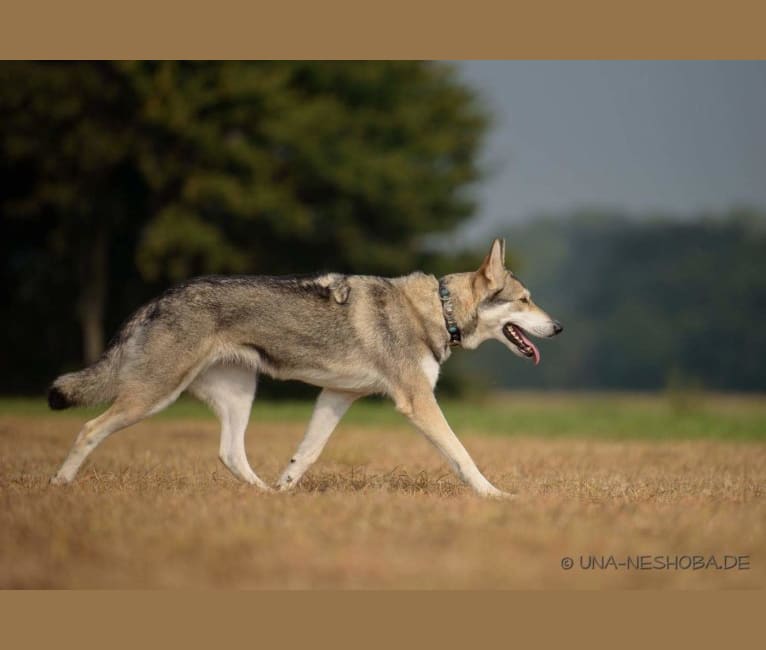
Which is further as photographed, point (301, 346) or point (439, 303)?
point (439, 303)

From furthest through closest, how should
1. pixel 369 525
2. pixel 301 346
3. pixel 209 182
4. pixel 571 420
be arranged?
pixel 209 182 → pixel 571 420 → pixel 301 346 → pixel 369 525

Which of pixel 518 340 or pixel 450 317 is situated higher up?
pixel 450 317

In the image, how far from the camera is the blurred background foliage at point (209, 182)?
80.5 feet

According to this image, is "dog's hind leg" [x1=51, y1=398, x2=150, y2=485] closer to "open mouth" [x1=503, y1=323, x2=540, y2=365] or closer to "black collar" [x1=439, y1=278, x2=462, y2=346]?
"black collar" [x1=439, y1=278, x2=462, y2=346]

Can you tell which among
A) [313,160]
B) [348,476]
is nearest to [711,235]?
[313,160]

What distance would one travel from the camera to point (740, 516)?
6488mm

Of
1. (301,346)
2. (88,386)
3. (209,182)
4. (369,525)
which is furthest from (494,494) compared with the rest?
(209,182)

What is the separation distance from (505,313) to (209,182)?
59.1 ft

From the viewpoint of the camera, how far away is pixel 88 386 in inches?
313

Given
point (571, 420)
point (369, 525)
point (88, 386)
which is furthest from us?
point (571, 420)

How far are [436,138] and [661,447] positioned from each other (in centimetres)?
1877

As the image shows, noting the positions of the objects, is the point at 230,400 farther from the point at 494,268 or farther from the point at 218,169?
the point at 218,169

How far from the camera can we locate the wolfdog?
782cm

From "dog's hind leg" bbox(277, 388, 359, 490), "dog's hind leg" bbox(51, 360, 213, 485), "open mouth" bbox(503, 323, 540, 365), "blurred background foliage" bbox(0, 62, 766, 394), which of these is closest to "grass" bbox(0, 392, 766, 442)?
"blurred background foliage" bbox(0, 62, 766, 394)
